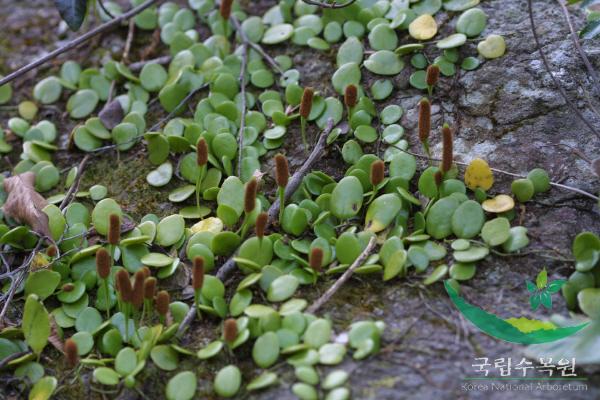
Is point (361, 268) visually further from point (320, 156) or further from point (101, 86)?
point (101, 86)

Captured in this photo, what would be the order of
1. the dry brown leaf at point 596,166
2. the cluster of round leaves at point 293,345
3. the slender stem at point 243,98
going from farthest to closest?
the slender stem at point 243,98 → the dry brown leaf at point 596,166 → the cluster of round leaves at point 293,345

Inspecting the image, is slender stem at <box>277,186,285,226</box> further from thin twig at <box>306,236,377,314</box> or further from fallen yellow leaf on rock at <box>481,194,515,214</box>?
fallen yellow leaf on rock at <box>481,194,515,214</box>

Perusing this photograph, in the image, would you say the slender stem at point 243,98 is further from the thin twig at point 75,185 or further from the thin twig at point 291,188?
the thin twig at point 75,185

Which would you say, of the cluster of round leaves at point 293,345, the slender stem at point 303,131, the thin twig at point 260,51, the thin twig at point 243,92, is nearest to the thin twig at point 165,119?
the thin twig at point 243,92

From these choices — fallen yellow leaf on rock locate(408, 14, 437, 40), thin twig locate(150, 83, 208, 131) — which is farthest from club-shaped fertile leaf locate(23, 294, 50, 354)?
fallen yellow leaf on rock locate(408, 14, 437, 40)

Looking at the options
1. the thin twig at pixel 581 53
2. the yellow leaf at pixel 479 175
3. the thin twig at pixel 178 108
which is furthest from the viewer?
the thin twig at pixel 178 108

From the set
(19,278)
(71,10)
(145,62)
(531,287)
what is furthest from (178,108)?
(531,287)
